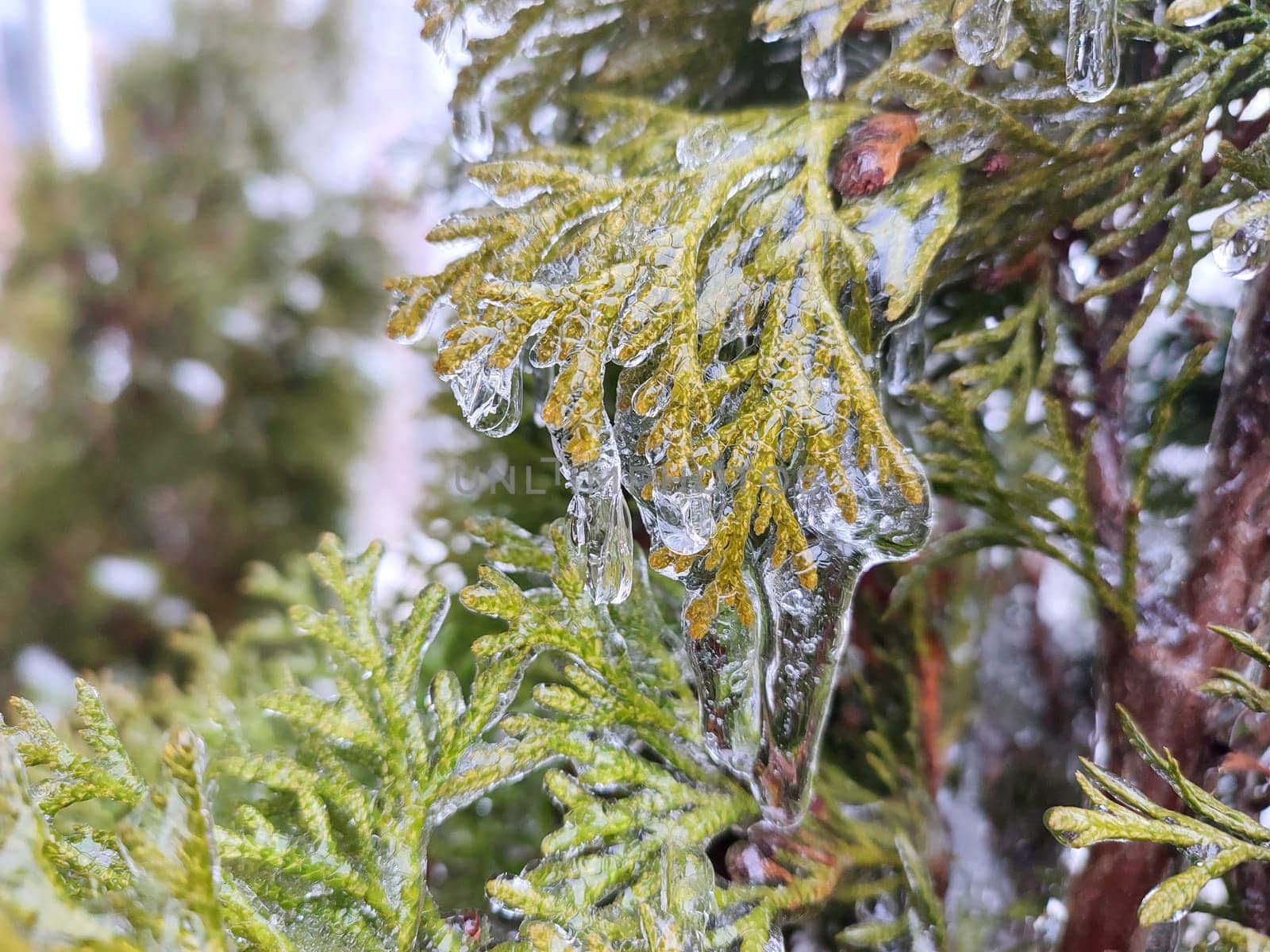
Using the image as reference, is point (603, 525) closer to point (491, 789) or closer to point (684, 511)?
point (684, 511)

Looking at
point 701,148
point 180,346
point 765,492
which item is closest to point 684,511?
point 765,492

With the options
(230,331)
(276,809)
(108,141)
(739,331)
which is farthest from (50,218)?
(739,331)

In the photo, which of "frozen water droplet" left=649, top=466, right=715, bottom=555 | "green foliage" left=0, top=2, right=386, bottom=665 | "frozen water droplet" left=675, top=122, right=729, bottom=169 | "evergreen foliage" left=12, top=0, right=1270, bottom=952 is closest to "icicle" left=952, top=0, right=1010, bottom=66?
"evergreen foliage" left=12, top=0, right=1270, bottom=952

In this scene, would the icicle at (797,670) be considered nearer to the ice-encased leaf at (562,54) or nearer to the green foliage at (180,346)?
the ice-encased leaf at (562,54)

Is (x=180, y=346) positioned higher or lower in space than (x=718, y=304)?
higher

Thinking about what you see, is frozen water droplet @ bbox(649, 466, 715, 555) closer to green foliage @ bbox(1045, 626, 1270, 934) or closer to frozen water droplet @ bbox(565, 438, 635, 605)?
frozen water droplet @ bbox(565, 438, 635, 605)

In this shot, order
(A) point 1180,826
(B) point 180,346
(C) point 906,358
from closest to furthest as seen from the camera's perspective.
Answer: (A) point 1180,826 → (C) point 906,358 → (B) point 180,346
